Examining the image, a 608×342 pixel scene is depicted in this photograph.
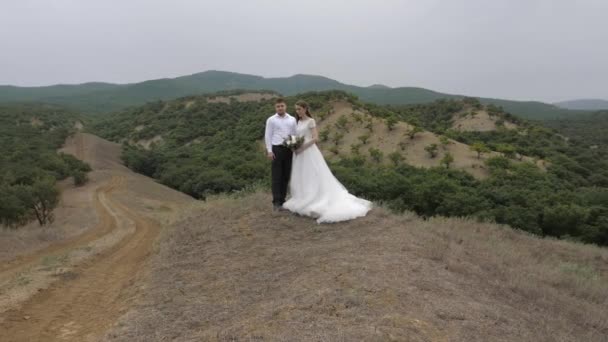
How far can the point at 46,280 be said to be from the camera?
7668 millimetres

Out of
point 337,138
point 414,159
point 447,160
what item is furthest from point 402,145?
point 337,138

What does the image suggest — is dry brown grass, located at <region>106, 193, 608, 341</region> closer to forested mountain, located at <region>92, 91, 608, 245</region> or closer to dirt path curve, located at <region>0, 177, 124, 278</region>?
dirt path curve, located at <region>0, 177, 124, 278</region>

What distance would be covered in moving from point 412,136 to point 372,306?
50.7 m

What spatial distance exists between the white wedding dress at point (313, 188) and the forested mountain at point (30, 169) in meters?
21.3

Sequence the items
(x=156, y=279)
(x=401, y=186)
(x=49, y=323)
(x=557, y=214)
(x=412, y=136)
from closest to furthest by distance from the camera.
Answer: (x=49, y=323) → (x=156, y=279) → (x=557, y=214) → (x=401, y=186) → (x=412, y=136)

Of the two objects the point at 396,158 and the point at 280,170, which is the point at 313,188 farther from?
the point at 396,158

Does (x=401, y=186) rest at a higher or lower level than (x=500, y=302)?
lower

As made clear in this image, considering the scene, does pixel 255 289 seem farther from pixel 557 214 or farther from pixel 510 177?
pixel 510 177

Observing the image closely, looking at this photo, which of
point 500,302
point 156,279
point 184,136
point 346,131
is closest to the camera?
point 500,302

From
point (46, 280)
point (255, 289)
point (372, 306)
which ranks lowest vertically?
point (46, 280)

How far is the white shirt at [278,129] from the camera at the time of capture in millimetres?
8688

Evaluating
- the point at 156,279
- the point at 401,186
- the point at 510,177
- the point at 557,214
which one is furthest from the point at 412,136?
the point at 156,279

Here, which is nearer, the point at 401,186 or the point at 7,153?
the point at 401,186

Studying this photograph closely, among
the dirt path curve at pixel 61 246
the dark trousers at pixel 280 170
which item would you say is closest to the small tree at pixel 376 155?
the dirt path curve at pixel 61 246
